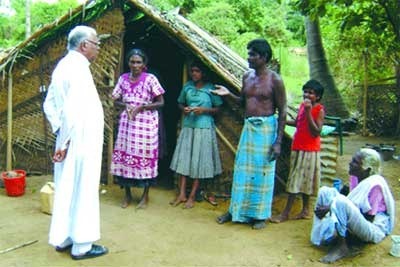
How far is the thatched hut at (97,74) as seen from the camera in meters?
5.38

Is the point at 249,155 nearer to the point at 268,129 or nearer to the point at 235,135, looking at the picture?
the point at 268,129

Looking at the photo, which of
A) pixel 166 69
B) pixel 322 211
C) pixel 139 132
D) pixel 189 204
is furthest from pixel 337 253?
pixel 166 69

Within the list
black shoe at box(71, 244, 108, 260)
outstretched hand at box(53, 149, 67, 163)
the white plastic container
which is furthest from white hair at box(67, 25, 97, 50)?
the white plastic container

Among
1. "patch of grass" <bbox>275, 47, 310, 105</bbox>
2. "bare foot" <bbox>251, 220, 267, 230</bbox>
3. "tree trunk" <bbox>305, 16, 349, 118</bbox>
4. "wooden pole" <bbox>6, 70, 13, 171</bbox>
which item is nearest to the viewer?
"bare foot" <bbox>251, 220, 267, 230</bbox>

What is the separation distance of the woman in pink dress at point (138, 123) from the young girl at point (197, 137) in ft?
1.17

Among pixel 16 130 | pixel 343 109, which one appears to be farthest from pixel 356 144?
pixel 16 130

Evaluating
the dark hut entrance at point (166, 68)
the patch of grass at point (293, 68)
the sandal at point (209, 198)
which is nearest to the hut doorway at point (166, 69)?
the dark hut entrance at point (166, 68)

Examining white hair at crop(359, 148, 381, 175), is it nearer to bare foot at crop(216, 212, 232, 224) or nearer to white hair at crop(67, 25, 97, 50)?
bare foot at crop(216, 212, 232, 224)

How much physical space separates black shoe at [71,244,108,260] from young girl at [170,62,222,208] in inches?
60.1

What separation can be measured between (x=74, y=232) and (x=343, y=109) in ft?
31.0

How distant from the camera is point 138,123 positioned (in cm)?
495

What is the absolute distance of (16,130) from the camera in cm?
595

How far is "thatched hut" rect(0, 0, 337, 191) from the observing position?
5383 millimetres

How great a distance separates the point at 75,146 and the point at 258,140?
1.81 m
